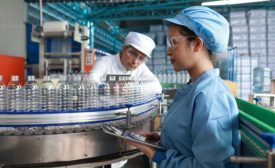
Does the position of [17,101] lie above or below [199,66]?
below

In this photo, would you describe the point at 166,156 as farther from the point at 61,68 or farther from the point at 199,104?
the point at 61,68

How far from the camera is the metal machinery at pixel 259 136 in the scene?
2.09ft

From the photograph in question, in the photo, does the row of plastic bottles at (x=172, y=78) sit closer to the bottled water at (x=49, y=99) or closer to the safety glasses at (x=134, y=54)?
the safety glasses at (x=134, y=54)

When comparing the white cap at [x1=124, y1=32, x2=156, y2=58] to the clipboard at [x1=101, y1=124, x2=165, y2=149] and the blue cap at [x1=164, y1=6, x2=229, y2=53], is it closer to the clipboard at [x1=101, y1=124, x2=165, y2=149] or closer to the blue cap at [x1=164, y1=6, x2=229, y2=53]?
the clipboard at [x1=101, y1=124, x2=165, y2=149]

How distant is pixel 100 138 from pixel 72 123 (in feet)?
0.53

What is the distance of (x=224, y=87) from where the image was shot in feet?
3.00

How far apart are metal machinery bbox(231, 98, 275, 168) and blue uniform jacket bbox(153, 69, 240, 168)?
4 cm

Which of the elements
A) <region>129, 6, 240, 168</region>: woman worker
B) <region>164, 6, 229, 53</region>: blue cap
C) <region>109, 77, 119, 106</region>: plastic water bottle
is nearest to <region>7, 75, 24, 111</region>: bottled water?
<region>109, 77, 119, 106</region>: plastic water bottle

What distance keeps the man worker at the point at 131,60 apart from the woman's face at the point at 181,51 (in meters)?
1.04

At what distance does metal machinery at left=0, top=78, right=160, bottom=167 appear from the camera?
1110mm

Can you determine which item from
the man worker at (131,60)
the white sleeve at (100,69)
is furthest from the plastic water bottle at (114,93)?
the white sleeve at (100,69)

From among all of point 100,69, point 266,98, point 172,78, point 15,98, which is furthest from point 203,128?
point 172,78

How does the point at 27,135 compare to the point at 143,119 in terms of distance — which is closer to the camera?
the point at 27,135

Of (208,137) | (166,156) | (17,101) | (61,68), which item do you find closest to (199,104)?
(208,137)
